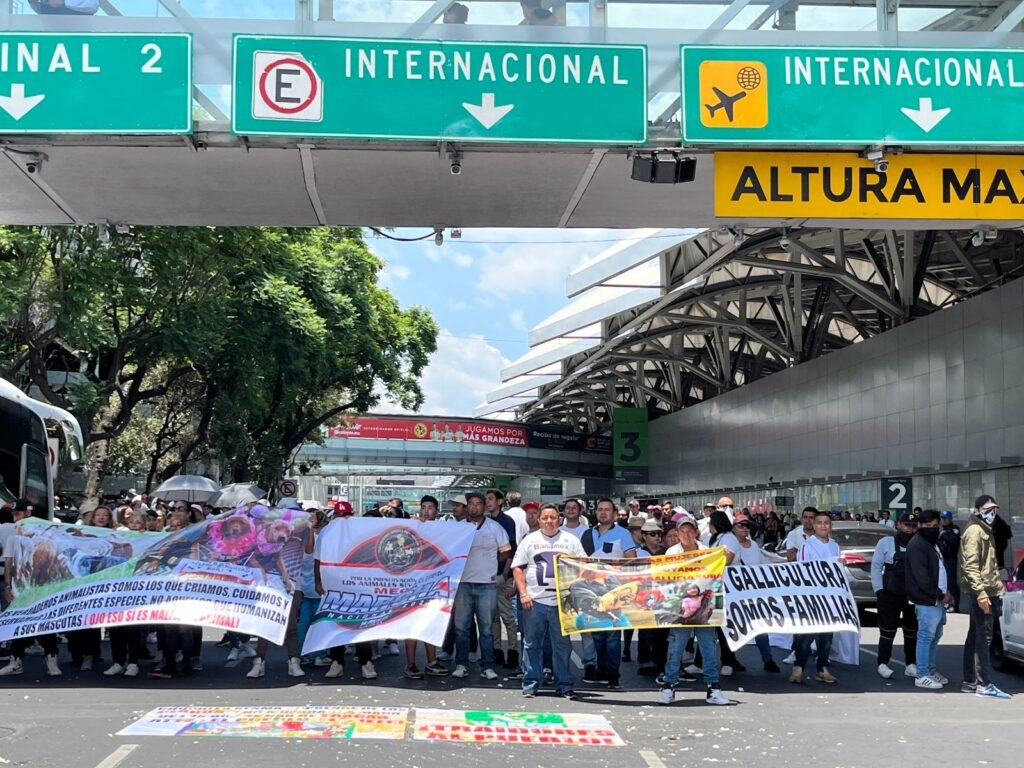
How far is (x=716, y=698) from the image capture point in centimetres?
1033

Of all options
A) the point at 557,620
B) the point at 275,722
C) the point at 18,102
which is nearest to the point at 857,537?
the point at 557,620

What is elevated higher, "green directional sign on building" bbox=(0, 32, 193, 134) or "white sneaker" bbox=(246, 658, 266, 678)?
"green directional sign on building" bbox=(0, 32, 193, 134)

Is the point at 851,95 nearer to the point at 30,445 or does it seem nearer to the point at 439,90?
the point at 439,90

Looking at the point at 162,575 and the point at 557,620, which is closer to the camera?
the point at 557,620

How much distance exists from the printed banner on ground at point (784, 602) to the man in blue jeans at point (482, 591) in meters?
2.32

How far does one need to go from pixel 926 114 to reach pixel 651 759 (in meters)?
6.59

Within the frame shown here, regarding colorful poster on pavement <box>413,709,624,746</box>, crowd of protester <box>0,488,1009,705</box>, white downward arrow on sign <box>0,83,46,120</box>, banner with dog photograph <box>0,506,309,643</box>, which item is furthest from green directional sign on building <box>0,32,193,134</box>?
colorful poster on pavement <box>413,709,624,746</box>

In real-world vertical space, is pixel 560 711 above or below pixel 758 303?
below

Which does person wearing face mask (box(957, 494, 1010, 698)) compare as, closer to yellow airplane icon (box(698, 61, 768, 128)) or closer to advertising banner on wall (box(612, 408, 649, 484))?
yellow airplane icon (box(698, 61, 768, 128))

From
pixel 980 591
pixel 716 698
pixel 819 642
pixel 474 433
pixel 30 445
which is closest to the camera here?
pixel 716 698

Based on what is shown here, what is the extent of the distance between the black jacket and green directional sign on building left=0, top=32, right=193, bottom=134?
25.8 feet

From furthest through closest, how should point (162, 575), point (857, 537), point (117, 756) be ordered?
point (857, 537) → point (162, 575) → point (117, 756)

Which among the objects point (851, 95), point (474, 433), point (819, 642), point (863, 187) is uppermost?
point (474, 433)

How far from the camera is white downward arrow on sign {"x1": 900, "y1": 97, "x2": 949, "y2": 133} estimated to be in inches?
435
